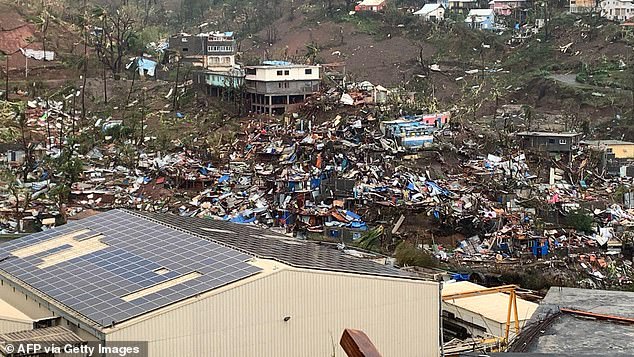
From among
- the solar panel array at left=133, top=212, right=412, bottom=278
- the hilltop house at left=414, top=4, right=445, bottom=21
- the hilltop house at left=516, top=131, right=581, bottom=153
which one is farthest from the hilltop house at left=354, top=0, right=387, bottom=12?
the solar panel array at left=133, top=212, right=412, bottom=278

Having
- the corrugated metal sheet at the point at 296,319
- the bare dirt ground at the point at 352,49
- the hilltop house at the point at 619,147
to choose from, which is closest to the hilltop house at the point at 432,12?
the bare dirt ground at the point at 352,49

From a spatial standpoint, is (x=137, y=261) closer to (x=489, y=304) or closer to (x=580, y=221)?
(x=489, y=304)

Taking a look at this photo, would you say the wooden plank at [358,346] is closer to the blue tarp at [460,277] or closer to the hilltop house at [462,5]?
the blue tarp at [460,277]

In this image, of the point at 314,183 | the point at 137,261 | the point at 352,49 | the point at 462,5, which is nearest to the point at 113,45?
the point at 352,49

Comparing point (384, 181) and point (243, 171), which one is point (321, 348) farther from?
point (243, 171)

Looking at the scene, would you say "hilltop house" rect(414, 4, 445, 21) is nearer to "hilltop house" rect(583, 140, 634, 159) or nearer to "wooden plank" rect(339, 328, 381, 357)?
→ "hilltop house" rect(583, 140, 634, 159)
